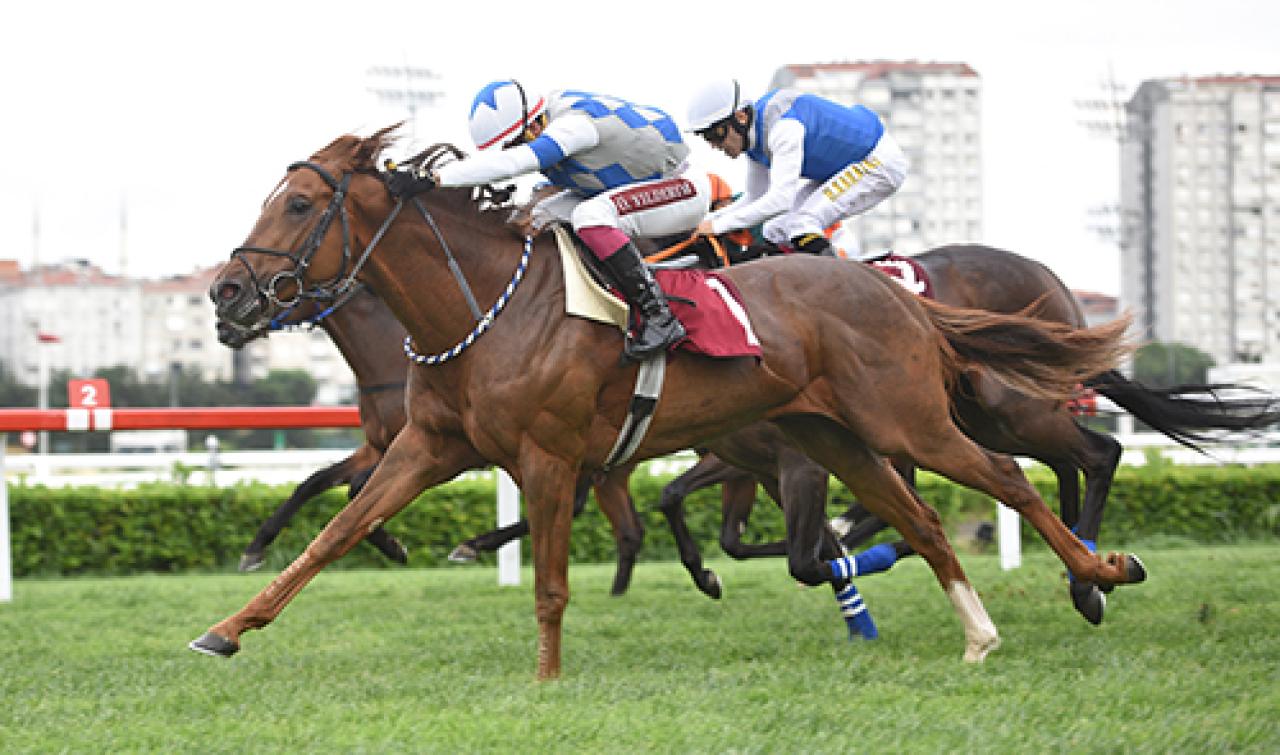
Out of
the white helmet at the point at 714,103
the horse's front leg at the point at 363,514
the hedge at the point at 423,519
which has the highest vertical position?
the white helmet at the point at 714,103

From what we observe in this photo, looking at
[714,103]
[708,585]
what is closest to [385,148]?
[714,103]

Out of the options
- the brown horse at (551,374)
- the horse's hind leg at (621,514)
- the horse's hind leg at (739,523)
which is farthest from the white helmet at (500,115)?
the horse's hind leg at (621,514)

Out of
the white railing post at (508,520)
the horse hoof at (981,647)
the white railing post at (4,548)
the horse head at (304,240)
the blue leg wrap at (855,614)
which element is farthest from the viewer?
the white railing post at (508,520)

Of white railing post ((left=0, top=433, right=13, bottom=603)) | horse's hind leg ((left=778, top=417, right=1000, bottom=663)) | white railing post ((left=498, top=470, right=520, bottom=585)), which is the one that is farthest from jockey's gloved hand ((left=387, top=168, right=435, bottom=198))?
white railing post ((left=0, top=433, right=13, bottom=603))

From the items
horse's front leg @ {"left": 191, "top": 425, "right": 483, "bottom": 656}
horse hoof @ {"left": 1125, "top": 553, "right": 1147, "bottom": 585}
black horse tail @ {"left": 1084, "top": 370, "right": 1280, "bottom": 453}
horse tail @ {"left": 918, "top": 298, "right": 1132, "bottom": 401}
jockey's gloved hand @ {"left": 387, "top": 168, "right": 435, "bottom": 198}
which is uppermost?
jockey's gloved hand @ {"left": 387, "top": 168, "right": 435, "bottom": 198}

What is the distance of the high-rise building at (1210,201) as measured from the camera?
243 ft

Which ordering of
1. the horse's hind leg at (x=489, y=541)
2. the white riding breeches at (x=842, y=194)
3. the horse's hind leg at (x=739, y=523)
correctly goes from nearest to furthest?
the white riding breeches at (x=842, y=194) → the horse's hind leg at (x=739, y=523) → the horse's hind leg at (x=489, y=541)

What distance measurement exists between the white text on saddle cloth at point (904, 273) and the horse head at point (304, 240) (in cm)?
221

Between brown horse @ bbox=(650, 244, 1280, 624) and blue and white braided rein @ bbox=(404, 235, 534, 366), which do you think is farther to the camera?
brown horse @ bbox=(650, 244, 1280, 624)

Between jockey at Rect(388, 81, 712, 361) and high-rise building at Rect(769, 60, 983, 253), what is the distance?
81.6 metres

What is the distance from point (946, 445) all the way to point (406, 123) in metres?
2.09

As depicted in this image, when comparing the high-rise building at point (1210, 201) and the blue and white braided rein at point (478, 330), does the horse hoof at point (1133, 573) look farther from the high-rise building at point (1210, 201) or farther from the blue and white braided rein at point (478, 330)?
the high-rise building at point (1210, 201)

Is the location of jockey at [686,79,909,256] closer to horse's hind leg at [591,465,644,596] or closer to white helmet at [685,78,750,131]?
white helmet at [685,78,750,131]

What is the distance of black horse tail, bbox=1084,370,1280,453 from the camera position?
19.9 ft
